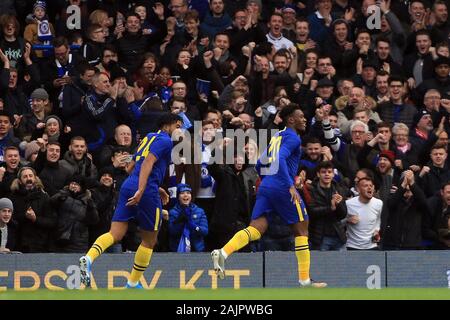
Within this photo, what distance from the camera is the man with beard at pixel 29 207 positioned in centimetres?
1948

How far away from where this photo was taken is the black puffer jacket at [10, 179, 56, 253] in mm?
19500

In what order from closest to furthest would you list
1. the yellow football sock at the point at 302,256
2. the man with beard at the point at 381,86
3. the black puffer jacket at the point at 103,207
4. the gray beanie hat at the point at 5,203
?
the yellow football sock at the point at 302,256 < the gray beanie hat at the point at 5,203 < the black puffer jacket at the point at 103,207 < the man with beard at the point at 381,86

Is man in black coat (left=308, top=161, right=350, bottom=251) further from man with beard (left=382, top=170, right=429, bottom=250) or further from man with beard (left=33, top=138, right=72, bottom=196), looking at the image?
man with beard (left=33, top=138, right=72, bottom=196)

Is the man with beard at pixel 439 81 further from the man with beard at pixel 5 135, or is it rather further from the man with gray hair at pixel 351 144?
the man with beard at pixel 5 135

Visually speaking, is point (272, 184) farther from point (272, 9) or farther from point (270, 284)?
point (272, 9)

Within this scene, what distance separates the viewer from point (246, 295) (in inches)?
647

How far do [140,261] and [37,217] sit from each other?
239 cm

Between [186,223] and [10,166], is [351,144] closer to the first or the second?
[186,223]

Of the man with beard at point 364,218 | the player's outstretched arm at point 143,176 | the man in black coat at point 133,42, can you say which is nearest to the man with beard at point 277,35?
the man in black coat at point 133,42

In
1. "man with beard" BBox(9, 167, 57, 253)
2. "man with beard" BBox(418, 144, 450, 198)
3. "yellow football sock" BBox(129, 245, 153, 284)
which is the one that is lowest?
"yellow football sock" BBox(129, 245, 153, 284)

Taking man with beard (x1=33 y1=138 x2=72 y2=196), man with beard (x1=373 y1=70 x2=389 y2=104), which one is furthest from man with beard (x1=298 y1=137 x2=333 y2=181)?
man with beard (x1=33 y1=138 x2=72 y2=196)

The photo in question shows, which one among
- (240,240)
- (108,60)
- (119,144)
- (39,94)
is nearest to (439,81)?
(108,60)

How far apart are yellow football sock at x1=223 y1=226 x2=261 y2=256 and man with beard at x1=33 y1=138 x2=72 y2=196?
3.30 meters

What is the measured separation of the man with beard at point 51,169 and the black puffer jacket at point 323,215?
343 centimetres
